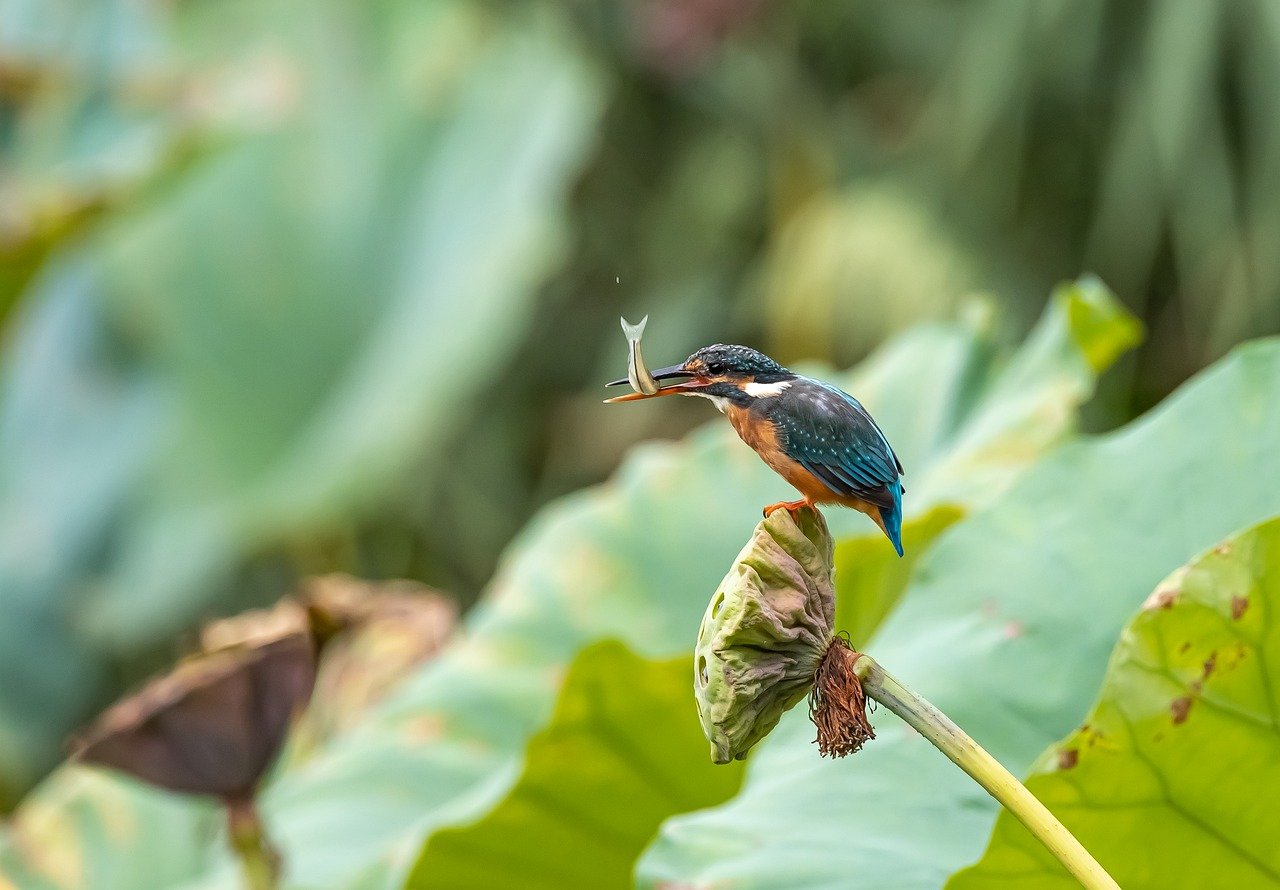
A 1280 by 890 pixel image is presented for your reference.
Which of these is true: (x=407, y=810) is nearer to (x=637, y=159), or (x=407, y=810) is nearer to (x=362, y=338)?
(x=362, y=338)

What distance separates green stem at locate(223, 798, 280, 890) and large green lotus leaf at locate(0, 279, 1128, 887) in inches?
9.5

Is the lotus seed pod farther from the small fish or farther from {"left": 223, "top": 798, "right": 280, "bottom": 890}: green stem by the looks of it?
{"left": 223, "top": 798, "right": 280, "bottom": 890}: green stem

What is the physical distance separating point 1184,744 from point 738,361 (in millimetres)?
282

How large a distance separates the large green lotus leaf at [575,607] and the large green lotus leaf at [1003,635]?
36 centimetres

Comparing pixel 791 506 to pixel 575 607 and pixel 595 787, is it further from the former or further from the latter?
pixel 575 607

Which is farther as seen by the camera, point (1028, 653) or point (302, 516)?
point (302, 516)

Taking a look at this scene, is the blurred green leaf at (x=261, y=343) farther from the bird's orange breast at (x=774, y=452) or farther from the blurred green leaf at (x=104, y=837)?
the bird's orange breast at (x=774, y=452)

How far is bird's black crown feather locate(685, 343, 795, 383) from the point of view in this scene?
18.1 inches

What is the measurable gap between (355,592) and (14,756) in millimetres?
1766

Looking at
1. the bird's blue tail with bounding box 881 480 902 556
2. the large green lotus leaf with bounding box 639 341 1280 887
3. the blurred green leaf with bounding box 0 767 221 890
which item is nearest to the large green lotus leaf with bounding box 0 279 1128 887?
the blurred green leaf with bounding box 0 767 221 890

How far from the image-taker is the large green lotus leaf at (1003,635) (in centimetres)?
70

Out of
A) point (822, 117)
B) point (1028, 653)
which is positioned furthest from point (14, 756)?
point (1028, 653)

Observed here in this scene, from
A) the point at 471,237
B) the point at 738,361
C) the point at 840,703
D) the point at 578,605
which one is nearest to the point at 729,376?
the point at 738,361

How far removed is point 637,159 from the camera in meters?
3.66
